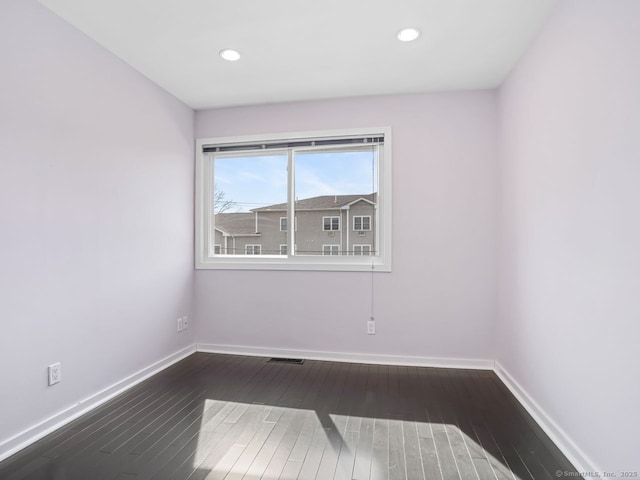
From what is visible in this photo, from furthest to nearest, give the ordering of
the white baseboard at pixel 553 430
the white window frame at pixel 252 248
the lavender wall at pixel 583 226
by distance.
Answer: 1. the white window frame at pixel 252 248
2. the white baseboard at pixel 553 430
3. the lavender wall at pixel 583 226

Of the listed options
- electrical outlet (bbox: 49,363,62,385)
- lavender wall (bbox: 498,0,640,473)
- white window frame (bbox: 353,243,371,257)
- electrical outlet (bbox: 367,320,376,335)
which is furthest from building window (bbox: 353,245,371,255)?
electrical outlet (bbox: 49,363,62,385)

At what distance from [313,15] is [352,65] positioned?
2.09 ft

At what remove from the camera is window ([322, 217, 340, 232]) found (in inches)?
132

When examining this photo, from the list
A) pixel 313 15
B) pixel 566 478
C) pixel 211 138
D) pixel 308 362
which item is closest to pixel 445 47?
pixel 313 15

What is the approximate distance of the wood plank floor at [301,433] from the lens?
167 cm

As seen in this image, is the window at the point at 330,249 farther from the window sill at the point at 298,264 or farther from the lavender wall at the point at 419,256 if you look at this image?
the lavender wall at the point at 419,256

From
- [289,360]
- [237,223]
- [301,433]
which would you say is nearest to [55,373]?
[301,433]

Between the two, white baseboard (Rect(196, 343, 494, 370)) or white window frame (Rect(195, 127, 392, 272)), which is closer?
white baseboard (Rect(196, 343, 494, 370))

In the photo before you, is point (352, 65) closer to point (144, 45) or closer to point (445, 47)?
point (445, 47)

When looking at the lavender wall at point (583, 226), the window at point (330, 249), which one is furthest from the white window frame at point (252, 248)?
the lavender wall at point (583, 226)

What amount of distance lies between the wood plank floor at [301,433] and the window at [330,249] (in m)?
1.14

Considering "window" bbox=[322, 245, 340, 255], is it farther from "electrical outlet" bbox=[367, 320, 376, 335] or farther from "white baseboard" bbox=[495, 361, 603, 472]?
"white baseboard" bbox=[495, 361, 603, 472]

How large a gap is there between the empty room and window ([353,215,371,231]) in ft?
0.07

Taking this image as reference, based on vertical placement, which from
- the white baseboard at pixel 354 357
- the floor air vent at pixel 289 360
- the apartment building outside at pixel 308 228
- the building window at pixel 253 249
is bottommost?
the floor air vent at pixel 289 360
